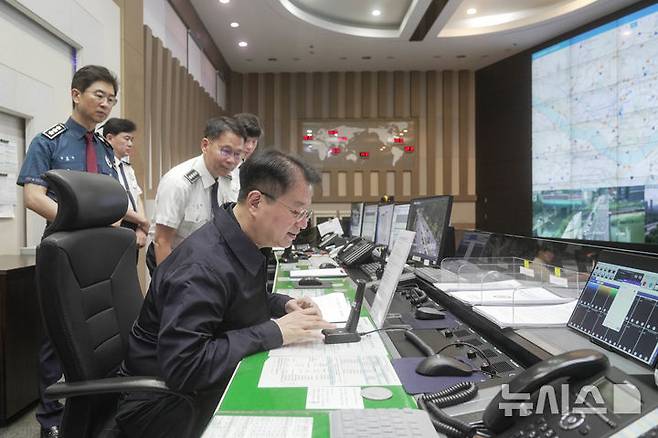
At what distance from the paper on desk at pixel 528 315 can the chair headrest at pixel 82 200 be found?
1.07 metres

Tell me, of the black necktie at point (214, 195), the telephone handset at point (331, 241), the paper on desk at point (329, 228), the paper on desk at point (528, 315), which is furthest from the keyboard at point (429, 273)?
the paper on desk at point (329, 228)

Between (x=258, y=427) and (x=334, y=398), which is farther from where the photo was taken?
(x=334, y=398)

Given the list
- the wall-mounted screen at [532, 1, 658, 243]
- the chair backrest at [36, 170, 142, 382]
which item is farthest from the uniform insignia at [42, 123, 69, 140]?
the wall-mounted screen at [532, 1, 658, 243]

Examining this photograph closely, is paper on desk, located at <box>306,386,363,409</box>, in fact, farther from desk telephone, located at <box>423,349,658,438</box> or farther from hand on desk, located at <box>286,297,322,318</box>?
hand on desk, located at <box>286,297,322,318</box>

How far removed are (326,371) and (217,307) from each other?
0.28 metres

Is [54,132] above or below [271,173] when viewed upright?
above

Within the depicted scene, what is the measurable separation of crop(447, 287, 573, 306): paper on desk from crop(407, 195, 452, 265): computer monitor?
0.32 metres

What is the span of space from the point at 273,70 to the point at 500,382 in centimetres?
708

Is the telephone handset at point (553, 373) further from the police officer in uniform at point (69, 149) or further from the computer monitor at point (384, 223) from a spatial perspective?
the computer monitor at point (384, 223)

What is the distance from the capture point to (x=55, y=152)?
2041mm

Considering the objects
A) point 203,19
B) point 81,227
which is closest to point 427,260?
point 81,227

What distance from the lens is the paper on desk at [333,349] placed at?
3.45ft

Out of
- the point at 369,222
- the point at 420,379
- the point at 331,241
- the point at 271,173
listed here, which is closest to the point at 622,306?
the point at 420,379

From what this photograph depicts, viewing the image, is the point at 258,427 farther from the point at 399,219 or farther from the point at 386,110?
the point at 386,110
